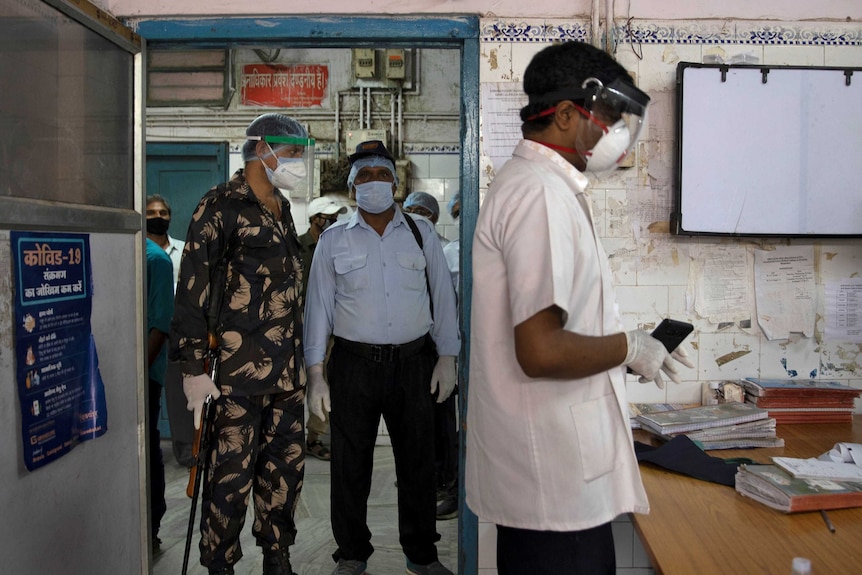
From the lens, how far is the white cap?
5141 mm

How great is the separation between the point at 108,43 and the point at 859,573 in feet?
8.84

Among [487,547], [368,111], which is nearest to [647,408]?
[487,547]

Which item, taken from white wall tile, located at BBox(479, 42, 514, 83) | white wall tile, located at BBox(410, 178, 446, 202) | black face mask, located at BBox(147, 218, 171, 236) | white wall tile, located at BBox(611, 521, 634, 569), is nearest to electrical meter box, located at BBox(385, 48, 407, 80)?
white wall tile, located at BBox(410, 178, 446, 202)

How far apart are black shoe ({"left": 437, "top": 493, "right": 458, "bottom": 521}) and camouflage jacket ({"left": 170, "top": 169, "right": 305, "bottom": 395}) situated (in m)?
1.66

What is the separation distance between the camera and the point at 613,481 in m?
1.50

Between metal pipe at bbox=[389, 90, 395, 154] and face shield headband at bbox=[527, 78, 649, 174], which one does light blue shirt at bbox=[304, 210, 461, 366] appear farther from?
metal pipe at bbox=[389, 90, 395, 154]

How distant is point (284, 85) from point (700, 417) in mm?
4350

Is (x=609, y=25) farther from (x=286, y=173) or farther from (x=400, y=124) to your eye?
(x=400, y=124)

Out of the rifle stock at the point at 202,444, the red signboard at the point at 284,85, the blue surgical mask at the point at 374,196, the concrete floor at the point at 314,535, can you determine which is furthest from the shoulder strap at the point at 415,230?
the red signboard at the point at 284,85

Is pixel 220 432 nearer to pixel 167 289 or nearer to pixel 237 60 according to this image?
pixel 167 289

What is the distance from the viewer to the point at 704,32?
8.71ft

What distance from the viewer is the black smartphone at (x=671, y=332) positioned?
5.92 feet

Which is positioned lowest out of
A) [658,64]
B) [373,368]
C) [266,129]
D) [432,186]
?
[373,368]

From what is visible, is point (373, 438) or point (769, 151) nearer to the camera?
point (769, 151)
